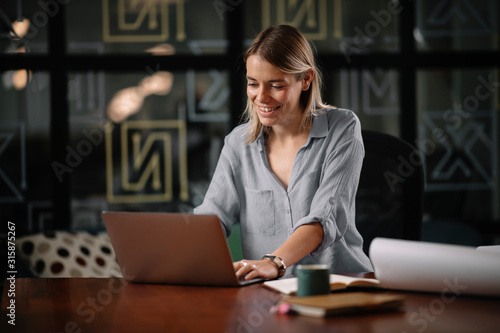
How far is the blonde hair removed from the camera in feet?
6.10

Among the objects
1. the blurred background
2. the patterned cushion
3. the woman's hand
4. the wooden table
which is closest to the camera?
the wooden table

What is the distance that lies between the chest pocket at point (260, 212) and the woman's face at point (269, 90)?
0.76 ft

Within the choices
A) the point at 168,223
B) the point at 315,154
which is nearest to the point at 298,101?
the point at 315,154

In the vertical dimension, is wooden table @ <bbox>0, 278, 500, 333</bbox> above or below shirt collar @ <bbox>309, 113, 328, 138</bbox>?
below

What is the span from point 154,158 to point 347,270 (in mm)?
1920

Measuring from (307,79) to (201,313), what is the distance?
3.41 feet

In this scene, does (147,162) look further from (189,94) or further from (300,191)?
(300,191)

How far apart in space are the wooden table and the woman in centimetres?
52

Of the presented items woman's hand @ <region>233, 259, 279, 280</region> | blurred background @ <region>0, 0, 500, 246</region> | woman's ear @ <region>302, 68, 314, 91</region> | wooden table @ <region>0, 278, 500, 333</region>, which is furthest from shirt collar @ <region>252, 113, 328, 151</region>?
blurred background @ <region>0, 0, 500, 246</region>

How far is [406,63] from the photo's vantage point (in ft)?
12.2

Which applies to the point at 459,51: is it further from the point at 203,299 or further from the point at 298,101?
the point at 203,299

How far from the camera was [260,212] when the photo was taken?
1.96m

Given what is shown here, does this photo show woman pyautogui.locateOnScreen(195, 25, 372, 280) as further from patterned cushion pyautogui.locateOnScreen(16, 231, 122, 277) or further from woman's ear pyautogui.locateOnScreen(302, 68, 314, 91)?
patterned cushion pyautogui.locateOnScreen(16, 231, 122, 277)

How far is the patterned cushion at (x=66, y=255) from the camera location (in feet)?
9.26
